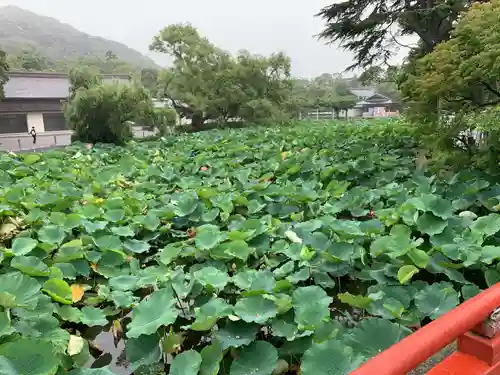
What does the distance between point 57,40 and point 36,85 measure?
351 ft

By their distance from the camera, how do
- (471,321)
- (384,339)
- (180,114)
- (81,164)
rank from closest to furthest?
(471,321)
(384,339)
(81,164)
(180,114)

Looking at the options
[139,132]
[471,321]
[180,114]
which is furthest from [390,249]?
[139,132]

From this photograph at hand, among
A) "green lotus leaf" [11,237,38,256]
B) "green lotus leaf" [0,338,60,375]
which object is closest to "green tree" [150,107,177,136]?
"green lotus leaf" [11,237,38,256]

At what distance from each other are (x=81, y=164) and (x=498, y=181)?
20.4 ft

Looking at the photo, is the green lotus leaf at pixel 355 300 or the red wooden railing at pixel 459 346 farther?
the green lotus leaf at pixel 355 300

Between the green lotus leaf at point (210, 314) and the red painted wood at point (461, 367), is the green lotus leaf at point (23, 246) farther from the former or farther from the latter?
the red painted wood at point (461, 367)

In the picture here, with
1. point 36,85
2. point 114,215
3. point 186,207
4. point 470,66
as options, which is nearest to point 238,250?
point 186,207

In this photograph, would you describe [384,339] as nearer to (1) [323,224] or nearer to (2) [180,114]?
(1) [323,224]

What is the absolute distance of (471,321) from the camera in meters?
1.23

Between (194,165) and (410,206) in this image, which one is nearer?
(410,206)

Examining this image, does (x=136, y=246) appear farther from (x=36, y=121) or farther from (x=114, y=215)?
(x=36, y=121)

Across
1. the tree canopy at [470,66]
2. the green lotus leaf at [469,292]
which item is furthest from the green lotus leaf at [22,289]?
the tree canopy at [470,66]

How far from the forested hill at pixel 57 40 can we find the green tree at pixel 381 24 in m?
87.2

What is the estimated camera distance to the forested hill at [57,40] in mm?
98863
